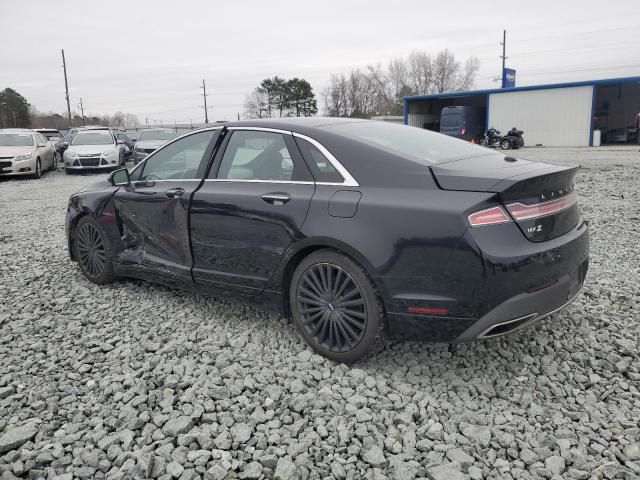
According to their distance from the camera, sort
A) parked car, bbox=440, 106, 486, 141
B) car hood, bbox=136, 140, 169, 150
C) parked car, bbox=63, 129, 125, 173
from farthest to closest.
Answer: parked car, bbox=440, 106, 486, 141
car hood, bbox=136, 140, 169, 150
parked car, bbox=63, 129, 125, 173

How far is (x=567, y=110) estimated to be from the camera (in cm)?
2983

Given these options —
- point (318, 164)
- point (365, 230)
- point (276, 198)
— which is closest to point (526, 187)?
point (365, 230)

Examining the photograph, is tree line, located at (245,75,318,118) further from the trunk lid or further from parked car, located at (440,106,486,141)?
the trunk lid

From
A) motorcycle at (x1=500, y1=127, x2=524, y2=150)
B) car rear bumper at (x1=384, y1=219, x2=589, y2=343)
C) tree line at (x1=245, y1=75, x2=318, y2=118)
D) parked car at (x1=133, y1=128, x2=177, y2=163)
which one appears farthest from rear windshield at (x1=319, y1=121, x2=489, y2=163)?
tree line at (x1=245, y1=75, x2=318, y2=118)

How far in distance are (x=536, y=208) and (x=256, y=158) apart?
190 centimetres

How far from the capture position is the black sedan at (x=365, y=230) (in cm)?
278

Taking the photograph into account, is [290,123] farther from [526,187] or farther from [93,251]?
[93,251]

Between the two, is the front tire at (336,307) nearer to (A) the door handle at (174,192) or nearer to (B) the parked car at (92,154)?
(A) the door handle at (174,192)

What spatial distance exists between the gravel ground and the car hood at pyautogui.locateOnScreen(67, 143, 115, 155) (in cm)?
1377

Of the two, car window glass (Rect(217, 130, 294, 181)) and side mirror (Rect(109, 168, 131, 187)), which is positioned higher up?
car window glass (Rect(217, 130, 294, 181))

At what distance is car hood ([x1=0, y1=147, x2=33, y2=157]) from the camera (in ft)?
50.2

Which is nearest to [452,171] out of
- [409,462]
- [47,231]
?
[409,462]

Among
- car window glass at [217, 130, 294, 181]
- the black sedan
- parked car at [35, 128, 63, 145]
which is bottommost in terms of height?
the black sedan

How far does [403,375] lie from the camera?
3.21 meters
